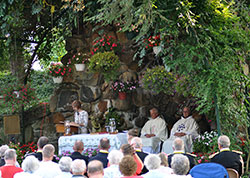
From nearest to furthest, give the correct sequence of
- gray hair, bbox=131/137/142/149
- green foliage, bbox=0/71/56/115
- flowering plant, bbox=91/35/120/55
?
gray hair, bbox=131/137/142/149 < flowering plant, bbox=91/35/120/55 < green foliage, bbox=0/71/56/115

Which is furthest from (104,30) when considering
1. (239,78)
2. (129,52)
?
(239,78)

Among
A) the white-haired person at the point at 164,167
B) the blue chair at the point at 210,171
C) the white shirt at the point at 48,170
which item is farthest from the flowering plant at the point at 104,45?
the blue chair at the point at 210,171

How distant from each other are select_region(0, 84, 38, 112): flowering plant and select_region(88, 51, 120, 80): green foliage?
2.16m

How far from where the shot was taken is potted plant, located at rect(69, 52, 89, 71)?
1079 centimetres

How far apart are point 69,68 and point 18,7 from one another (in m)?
2.19

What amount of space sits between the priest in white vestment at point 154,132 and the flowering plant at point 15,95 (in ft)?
11.5

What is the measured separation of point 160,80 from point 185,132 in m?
1.45

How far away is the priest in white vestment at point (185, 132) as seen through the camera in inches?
364

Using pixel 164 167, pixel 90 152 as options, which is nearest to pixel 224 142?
pixel 164 167

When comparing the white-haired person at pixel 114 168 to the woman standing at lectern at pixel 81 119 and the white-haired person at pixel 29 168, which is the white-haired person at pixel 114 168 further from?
the woman standing at lectern at pixel 81 119

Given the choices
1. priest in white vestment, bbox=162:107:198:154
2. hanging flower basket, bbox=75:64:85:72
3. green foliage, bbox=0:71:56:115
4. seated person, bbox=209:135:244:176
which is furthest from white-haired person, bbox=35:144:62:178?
green foliage, bbox=0:71:56:115

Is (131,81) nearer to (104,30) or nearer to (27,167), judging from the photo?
(104,30)

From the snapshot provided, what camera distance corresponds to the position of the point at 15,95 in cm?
1072

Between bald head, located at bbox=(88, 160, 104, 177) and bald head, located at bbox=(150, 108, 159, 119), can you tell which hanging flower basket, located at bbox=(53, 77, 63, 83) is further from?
bald head, located at bbox=(88, 160, 104, 177)
